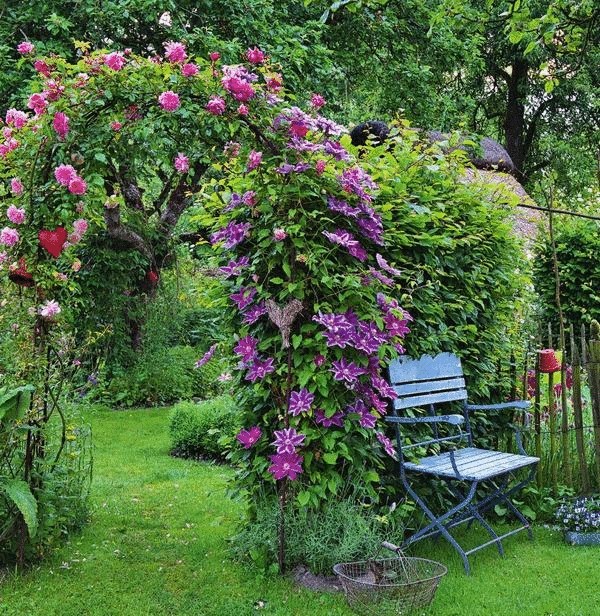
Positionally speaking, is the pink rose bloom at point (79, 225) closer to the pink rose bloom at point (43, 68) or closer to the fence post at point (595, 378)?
the pink rose bloom at point (43, 68)

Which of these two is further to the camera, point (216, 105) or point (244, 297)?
point (244, 297)

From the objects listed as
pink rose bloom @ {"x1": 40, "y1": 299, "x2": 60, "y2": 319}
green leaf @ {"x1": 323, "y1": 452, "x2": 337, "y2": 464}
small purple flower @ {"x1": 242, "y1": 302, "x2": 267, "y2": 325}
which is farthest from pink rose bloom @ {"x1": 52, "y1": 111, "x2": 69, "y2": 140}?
green leaf @ {"x1": 323, "y1": 452, "x2": 337, "y2": 464}

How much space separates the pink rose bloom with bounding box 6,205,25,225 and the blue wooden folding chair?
7.07ft

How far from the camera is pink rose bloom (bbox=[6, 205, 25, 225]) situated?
347 centimetres

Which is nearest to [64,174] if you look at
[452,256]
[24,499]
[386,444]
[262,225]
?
[262,225]

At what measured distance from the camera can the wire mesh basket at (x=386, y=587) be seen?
124 inches

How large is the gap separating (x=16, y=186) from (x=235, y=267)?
3.96 ft

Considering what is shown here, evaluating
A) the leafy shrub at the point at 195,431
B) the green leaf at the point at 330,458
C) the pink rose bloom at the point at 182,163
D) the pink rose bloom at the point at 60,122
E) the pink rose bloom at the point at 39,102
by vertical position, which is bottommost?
the leafy shrub at the point at 195,431

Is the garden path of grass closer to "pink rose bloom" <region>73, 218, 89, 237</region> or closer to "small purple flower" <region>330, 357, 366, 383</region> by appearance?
"small purple flower" <region>330, 357, 366, 383</region>

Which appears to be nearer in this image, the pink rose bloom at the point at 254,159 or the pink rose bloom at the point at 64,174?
the pink rose bloom at the point at 64,174

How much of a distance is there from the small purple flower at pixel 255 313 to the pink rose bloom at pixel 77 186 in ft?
3.47

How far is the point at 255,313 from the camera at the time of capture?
3.70 m

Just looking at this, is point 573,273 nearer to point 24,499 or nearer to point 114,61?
point 114,61

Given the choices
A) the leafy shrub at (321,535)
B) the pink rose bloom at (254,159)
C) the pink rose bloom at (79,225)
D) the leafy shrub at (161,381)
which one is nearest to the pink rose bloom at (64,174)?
the pink rose bloom at (79,225)
